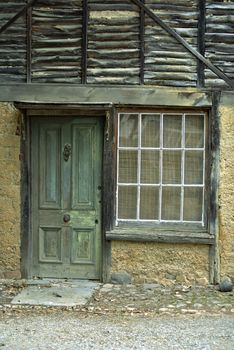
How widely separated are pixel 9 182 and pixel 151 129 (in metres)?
1.89

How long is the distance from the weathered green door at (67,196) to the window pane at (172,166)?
82 centimetres

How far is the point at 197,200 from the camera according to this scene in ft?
25.3

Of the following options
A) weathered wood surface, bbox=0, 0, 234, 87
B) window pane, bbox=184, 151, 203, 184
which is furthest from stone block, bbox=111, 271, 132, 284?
weathered wood surface, bbox=0, 0, 234, 87

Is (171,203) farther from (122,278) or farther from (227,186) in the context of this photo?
(122,278)

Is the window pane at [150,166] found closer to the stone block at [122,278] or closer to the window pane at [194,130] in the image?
the window pane at [194,130]

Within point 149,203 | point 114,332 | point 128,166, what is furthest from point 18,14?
point 114,332

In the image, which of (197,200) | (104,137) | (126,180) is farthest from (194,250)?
(104,137)

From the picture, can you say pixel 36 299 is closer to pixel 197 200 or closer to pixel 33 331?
pixel 33 331

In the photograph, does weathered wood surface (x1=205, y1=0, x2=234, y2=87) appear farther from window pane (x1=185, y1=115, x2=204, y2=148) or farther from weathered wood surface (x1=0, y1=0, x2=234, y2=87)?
window pane (x1=185, y1=115, x2=204, y2=148)

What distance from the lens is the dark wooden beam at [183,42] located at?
7.51m

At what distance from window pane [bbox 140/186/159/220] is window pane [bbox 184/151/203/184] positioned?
44 centimetres

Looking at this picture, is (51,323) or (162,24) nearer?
(51,323)

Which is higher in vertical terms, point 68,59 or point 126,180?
point 68,59

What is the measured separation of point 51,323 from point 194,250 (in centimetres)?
220
